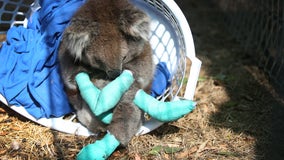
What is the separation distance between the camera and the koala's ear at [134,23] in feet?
10.7

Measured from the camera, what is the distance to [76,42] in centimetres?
318

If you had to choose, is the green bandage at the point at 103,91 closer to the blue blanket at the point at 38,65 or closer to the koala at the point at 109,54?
the koala at the point at 109,54

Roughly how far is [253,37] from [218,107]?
1.67 meters

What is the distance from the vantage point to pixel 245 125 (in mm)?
3969

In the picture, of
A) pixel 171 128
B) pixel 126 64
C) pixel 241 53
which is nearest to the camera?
pixel 126 64

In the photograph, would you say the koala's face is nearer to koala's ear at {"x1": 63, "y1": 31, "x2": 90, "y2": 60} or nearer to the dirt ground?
koala's ear at {"x1": 63, "y1": 31, "x2": 90, "y2": 60}

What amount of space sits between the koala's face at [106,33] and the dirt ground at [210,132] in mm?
726

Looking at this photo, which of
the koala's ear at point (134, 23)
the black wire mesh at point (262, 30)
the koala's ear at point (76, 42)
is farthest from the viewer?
the black wire mesh at point (262, 30)

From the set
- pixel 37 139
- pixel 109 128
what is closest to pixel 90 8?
pixel 109 128

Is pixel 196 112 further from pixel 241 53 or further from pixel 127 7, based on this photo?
pixel 241 53

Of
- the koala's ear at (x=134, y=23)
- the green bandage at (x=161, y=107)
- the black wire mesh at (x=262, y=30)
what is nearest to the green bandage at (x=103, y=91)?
the green bandage at (x=161, y=107)

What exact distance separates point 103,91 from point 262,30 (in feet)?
8.72

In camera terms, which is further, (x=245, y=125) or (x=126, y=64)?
(x=245, y=125)

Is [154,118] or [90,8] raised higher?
[90,8]
